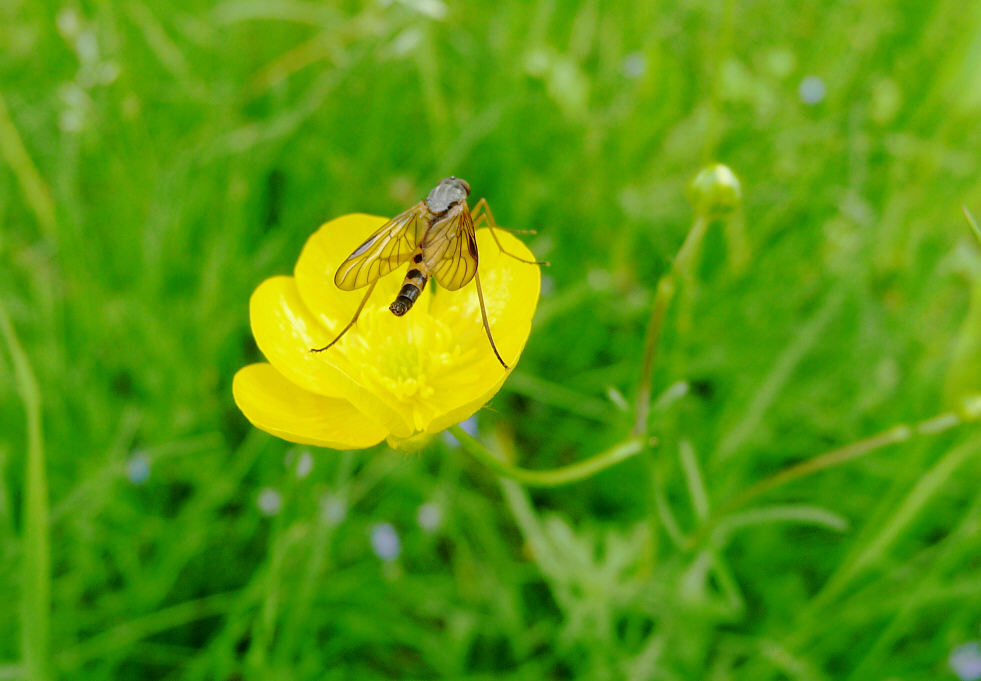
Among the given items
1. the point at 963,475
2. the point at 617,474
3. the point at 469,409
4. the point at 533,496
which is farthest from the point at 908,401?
the point at 469,409

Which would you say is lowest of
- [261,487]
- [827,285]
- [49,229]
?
[827,285]

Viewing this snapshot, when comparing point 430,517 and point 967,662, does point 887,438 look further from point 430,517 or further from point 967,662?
point 430,517

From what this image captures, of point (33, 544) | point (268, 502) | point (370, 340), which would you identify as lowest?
point (33, 544)

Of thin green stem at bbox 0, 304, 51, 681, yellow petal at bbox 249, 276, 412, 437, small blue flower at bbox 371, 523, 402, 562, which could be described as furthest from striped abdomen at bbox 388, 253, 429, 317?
small blue flower at bbox 371, 523, 402, 562

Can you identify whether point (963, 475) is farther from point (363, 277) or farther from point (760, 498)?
point (363, 277)

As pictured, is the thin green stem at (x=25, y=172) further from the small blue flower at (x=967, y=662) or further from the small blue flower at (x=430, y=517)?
the small blue flower at (x=967, y=662)

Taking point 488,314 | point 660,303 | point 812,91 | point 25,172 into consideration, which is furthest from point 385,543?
point 812,91

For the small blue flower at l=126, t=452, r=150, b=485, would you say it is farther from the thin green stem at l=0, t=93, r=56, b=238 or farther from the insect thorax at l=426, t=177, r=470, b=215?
the insect thorax at l=426, t=177, r=470, b=215
